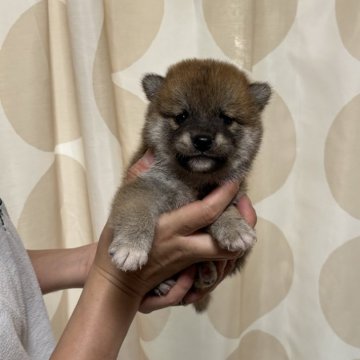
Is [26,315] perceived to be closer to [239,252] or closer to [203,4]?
[239,252]

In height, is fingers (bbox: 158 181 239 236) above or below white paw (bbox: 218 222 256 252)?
above

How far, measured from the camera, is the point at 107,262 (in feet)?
2.85

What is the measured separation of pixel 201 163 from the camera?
2.92 ft

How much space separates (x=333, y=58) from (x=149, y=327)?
1.01m

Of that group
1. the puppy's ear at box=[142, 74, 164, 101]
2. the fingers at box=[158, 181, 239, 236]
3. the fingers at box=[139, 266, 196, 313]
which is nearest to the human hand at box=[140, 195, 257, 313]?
the fingers at box=[139, 266, 196, 313]

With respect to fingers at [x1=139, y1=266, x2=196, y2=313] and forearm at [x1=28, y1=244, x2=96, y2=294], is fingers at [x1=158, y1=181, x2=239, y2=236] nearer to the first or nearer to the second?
fingers at [x1=139, y1=266, x2=196, y2=313]

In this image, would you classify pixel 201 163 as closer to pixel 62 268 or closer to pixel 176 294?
pixel 176 294

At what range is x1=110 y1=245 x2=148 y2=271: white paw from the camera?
2.60 feet

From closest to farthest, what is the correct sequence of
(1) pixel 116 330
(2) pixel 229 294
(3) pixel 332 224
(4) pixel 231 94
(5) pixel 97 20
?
(1) pixel 116 330 → (4) pixel 231 94 → (5) pixel 97 20 → (3) pixel 332 224 → (2) pixel 229 294

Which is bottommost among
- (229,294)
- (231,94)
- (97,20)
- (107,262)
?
(229,294)

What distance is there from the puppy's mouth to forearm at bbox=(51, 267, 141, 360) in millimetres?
277

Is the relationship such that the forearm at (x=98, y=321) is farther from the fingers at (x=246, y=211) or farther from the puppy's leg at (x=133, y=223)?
the fingers at (x=246, y=211)

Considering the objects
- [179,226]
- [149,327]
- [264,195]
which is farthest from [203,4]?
[149,327]

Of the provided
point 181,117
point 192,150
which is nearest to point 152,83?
point 181,117
